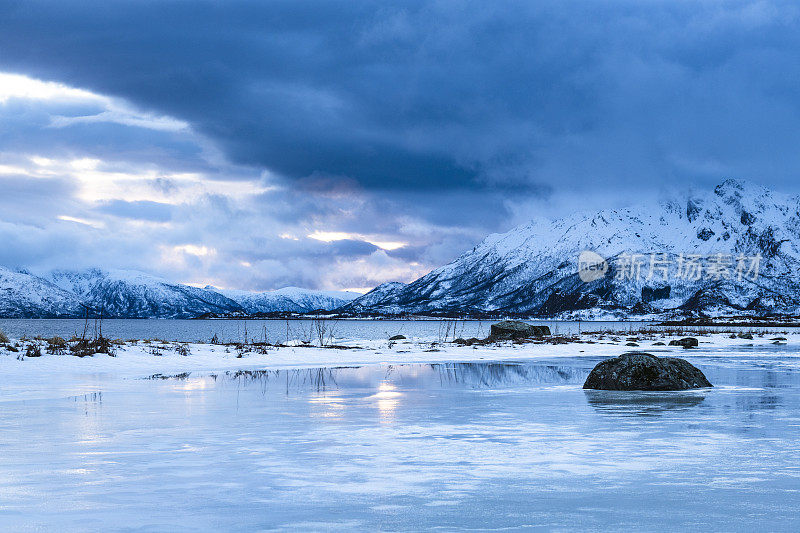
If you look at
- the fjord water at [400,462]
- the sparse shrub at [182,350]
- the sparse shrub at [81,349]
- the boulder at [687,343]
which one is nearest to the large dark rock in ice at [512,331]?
the boulder at [687,343]

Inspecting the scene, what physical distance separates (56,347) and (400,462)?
2739 centimetres

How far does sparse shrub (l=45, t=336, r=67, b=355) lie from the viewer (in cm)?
3238

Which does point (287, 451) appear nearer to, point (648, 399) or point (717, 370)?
point (648, 399)

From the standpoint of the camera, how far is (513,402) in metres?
18.5

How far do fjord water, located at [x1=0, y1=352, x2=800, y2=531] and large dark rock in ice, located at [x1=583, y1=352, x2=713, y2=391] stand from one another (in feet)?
4.78

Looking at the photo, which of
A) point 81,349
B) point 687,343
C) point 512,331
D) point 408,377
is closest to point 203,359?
point 81,349

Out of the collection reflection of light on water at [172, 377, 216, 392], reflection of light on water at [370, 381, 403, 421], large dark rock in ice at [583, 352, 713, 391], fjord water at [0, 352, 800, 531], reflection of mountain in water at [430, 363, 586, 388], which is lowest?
reflection of mountain in water at [430, 363, 586, 388]

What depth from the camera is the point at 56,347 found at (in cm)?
3325

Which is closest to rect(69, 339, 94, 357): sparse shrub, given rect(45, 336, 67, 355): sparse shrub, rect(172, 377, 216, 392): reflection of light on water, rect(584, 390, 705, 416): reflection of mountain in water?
rect(45, 336, 67, 355): sparse shrub

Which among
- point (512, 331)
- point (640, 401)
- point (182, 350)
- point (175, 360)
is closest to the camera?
point (640, 401)

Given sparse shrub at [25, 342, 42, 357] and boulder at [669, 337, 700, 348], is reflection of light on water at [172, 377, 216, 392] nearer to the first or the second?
sparse shrub at [25, 342, 42, 357]

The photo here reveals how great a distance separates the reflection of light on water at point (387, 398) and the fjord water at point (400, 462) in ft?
0.41

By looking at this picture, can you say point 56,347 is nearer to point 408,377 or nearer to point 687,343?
point 408,377

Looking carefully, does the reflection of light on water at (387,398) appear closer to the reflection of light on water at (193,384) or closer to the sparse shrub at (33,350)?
the reflection of light on water at (193,384)
